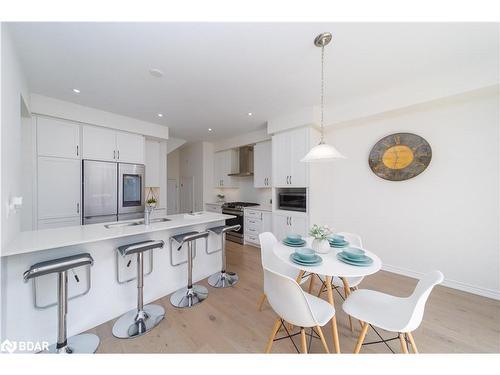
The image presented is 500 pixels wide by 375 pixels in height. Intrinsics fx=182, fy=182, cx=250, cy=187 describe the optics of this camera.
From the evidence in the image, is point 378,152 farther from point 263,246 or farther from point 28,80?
point 28,80

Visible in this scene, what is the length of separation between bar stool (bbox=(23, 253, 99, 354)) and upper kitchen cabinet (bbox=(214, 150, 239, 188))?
386 cm

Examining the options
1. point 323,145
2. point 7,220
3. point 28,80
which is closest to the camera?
point 7,220

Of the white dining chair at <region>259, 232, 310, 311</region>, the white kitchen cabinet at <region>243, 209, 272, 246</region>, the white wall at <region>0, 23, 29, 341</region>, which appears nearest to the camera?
the white wall at <region>0, 23, 29, 341</region>

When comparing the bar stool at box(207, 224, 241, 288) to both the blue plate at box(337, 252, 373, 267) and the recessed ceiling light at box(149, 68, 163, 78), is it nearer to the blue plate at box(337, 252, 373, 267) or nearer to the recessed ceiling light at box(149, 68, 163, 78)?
the blue plate at box(337, 252, 373, 267)

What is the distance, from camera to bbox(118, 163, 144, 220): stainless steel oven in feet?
11.1

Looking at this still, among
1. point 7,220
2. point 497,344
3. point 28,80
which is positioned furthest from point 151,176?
point 497,344

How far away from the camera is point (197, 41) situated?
1.64 metres

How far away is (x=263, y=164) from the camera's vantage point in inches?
169

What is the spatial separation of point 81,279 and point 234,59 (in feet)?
8.52

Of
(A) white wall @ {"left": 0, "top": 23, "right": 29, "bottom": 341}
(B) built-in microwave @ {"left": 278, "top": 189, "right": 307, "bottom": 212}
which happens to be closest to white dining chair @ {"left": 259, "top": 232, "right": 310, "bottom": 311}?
(B) built-in microwave @ {"left": 278, "top": 189, "right": 307, "bottom": 212}

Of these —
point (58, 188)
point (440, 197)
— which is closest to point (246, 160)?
point (58, 188)

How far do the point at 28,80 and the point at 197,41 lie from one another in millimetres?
2354

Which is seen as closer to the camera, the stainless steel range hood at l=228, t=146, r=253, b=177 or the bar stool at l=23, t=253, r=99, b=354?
the bar stool at l=23, t=253, r=99, b=354

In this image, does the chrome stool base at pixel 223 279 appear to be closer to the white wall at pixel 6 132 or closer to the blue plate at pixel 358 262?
the blue plate at pixel 358 262
